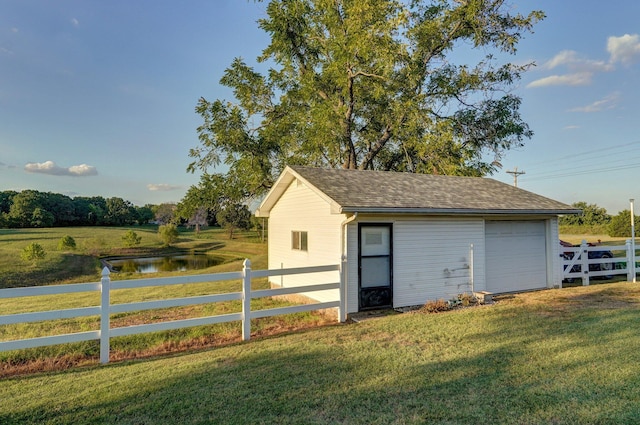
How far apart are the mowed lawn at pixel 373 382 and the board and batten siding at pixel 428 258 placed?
2.09 meters

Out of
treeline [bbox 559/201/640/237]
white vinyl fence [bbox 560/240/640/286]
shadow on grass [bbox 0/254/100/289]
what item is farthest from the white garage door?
shadow on grass [bbox 0/254/100/289]

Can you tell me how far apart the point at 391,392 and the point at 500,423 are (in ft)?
3.72

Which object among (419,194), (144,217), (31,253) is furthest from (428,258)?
(144,217)

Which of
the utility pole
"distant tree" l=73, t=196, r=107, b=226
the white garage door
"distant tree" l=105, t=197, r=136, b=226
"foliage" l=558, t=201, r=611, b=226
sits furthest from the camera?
"distant tree" l=105, t=197, r=136, b=226

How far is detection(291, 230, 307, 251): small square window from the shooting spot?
33.6 feet

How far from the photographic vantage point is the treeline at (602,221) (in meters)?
33.3

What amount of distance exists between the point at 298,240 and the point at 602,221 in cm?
4867

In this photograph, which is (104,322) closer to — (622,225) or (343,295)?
(343,295)

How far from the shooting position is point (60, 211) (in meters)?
69.1

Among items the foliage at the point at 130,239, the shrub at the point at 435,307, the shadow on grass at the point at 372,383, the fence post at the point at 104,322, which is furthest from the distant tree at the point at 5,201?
the shrub at the point at 435,307

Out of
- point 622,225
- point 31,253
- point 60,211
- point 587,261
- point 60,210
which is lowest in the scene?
point 31,253

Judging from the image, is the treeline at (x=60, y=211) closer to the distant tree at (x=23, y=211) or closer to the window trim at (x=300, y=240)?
the distant tree at (x=23, y=211)

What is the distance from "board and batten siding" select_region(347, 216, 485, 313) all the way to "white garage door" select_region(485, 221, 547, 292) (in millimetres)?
723

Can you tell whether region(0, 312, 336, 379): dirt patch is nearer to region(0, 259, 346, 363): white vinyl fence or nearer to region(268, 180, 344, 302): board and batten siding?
region(0, 259, 346, 363): white vinyl fence
